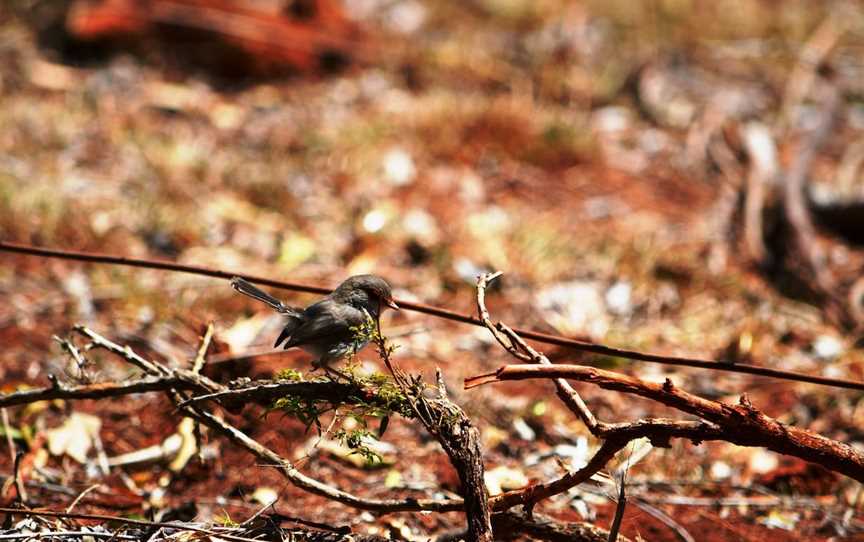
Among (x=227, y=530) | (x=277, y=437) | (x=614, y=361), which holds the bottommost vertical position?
Result: (x=277, y=437)

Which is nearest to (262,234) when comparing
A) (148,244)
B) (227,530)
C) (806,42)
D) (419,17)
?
(148,244)

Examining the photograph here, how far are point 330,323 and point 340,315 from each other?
32 millimetres

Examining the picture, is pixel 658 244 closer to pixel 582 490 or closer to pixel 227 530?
pixel 582 490

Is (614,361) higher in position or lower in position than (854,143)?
lower

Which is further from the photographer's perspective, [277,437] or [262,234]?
[262,234]

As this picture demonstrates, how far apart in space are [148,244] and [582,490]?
2.93 metres

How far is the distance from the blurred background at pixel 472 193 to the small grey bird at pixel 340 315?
0.53 m

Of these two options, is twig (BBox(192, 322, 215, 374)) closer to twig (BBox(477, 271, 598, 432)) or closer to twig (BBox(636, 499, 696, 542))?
twig (BBox(477, 271, 598, 432))

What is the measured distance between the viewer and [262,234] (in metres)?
4.74

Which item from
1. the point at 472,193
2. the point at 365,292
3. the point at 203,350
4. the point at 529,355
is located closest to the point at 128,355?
the point at 203,350

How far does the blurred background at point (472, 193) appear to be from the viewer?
10.2 feet

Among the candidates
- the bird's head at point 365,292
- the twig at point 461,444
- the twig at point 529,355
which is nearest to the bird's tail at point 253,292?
the bird's head at point 365,292

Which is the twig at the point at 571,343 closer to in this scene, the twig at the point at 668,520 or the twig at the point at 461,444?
the twig at the point at 461,444

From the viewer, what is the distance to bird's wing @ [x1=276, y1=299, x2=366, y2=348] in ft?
6.81
